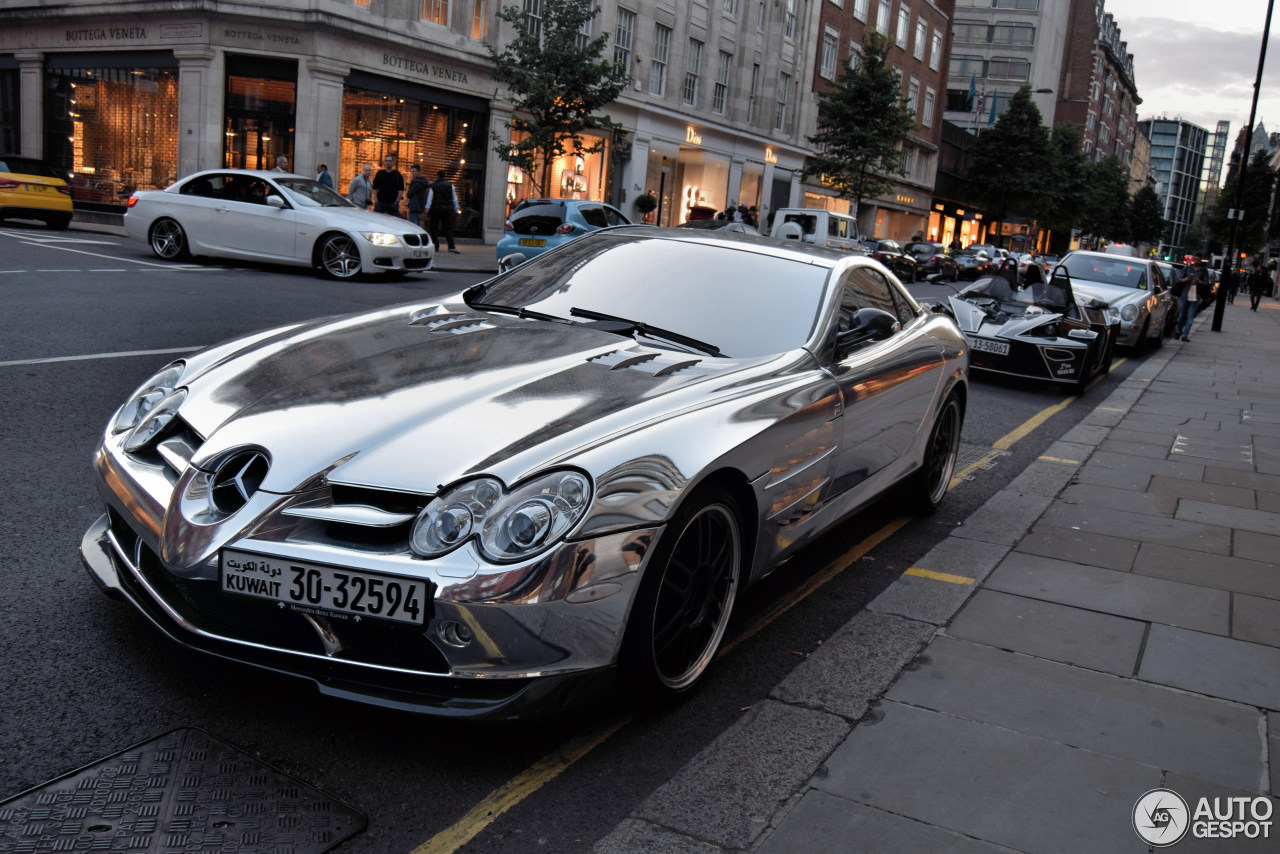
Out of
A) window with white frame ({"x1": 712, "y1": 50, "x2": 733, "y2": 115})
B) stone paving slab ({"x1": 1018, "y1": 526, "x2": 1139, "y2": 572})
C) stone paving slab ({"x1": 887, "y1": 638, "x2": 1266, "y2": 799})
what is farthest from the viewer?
window with white frame ({"x1": 712, "y1": 50, "x2": 733, "y2": 115})

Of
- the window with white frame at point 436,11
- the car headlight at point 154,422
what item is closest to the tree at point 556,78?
the window with white frame at point 436,11

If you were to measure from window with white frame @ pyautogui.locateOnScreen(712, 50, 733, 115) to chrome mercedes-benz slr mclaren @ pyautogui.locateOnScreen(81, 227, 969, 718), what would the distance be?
121 feet

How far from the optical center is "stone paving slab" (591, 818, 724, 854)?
2.38 metres

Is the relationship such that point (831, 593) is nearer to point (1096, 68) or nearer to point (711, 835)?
point (711, 835)

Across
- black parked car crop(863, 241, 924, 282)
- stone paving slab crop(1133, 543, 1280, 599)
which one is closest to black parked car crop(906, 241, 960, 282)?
black parked car crop(863, 241, 924, 282)

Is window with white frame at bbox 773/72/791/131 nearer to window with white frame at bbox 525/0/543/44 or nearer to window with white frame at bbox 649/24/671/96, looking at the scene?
window with white frame at bbox 649/24/671/96

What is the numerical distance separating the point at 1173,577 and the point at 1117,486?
6.70 ft

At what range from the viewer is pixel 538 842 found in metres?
2.38

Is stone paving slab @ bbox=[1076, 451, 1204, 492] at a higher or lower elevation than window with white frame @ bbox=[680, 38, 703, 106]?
lower

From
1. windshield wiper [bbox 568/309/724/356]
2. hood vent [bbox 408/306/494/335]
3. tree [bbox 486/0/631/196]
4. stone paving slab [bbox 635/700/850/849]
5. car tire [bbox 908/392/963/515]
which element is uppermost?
tree [bbox 486/0/631/196]

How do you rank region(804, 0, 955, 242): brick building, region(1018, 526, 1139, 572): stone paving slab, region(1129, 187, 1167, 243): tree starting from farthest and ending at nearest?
region(1129, 187, 1167, 243): tree → region(804, 0, 955, 242): brick building → region(1018, 526, 1139, 572): stone paving slab

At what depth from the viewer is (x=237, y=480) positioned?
8.93ft

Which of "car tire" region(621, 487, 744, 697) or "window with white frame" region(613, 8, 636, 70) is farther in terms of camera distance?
"window with white frame" region(613, 8, 636, 70)

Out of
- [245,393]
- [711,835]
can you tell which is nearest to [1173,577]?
[711,835]
